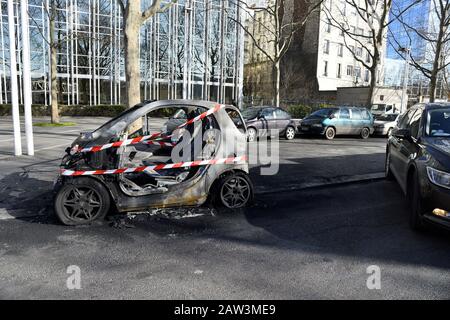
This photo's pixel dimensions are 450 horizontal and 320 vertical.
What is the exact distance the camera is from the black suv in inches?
163

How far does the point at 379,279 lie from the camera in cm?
348

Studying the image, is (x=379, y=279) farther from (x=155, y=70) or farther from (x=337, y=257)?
(x=155, y=70)

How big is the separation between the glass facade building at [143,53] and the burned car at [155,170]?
25.7 meters

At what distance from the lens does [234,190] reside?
18.5 feet

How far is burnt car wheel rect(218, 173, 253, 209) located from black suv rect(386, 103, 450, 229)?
2.34 meters

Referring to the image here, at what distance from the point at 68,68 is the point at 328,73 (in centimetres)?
3418

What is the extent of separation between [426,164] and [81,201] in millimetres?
4426

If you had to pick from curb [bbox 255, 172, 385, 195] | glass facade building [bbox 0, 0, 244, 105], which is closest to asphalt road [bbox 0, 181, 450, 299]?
curb [bbox 255, 172, 385, 195]

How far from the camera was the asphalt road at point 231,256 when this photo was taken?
3.24 m

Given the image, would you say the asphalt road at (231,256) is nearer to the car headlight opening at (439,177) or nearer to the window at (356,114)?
the car headlight opening at (439,177)

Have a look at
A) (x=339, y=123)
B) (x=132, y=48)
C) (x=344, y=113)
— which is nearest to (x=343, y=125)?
(x=339, y=123)

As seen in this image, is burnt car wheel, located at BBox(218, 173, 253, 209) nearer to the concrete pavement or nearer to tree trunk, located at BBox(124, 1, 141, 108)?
the concrete pavement

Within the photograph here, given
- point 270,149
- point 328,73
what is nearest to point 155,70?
point 270,149
